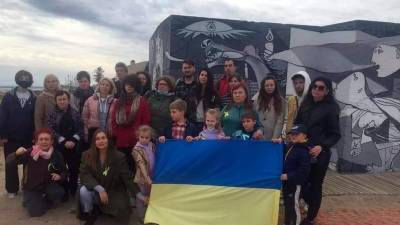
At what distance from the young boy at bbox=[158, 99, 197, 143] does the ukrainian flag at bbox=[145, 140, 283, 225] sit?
0.80 ft

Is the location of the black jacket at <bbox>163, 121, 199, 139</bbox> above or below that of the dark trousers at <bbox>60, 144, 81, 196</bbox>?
above

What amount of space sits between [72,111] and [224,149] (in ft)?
8.65

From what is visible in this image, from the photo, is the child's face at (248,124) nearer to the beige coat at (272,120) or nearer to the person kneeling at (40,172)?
the beige coat at (272,120)

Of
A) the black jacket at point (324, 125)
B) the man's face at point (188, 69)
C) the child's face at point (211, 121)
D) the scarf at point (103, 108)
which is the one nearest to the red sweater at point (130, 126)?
the scarf at point (103, 108)

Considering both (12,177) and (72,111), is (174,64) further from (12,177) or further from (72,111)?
(12,177)

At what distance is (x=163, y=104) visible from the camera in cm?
600

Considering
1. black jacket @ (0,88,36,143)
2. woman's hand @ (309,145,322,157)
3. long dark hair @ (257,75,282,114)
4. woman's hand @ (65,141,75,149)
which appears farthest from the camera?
black jacket @ (0,88,36,143)

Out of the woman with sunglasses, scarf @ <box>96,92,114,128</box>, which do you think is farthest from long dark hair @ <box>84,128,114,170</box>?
the woman with sunglasses

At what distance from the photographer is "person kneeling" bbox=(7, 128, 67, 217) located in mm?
6016

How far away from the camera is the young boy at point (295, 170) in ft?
16.9

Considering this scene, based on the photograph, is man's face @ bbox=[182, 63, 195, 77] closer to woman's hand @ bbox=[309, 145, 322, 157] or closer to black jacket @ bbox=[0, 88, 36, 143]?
woman's hand @ bbox=[309, 145, 322, 157]

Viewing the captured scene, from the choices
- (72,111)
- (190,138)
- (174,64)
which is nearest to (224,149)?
(190,138)

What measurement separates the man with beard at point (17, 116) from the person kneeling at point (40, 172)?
652 millimetres

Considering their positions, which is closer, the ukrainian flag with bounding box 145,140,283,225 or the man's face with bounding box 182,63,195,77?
the ukrainian flag with bounding box 145,140,283,225
